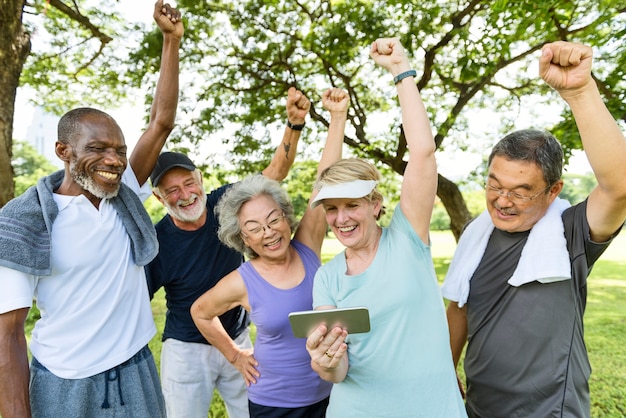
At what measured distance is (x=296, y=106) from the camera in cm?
318

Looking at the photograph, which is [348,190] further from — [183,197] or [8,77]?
[8,77]

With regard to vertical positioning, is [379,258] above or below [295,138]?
below

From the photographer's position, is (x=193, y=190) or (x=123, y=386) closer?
(x=123, y=386)

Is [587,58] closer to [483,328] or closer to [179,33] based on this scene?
[483,328]

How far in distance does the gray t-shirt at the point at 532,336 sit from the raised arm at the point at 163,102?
6.14 feet

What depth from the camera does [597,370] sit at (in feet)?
19.7

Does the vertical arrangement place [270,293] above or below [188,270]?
below

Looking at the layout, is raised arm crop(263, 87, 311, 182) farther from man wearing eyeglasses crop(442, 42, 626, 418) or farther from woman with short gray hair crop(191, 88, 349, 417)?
man wearing eyeglasses crop(442, 42, 626, 418)

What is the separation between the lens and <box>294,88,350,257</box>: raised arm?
2.66m

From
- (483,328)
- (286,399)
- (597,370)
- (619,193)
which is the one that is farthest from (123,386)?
(597,370)

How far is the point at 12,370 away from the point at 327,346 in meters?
1.24

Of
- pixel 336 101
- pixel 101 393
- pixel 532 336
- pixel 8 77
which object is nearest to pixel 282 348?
pixel 101 393

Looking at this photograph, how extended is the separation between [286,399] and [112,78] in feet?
28.9

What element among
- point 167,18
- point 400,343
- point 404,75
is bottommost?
point 400,343
